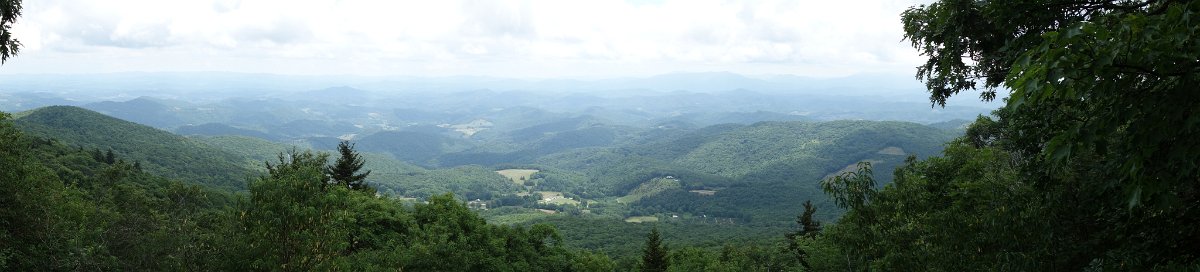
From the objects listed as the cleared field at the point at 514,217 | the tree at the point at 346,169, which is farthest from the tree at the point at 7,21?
the cleared field at the point at 514,217

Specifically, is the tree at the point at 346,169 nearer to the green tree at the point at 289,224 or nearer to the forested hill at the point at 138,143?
the green tree at the point at 289,224

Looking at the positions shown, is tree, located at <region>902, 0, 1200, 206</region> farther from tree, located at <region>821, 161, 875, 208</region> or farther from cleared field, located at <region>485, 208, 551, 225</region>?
cleared field, located at <region>485, 208, 551, 225</region>

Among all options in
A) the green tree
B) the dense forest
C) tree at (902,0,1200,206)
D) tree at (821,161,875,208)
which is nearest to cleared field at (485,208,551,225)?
the dense forest

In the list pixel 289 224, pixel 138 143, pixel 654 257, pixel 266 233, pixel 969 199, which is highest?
pixel 969 199

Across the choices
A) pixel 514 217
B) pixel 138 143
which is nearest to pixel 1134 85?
pixel 514 217

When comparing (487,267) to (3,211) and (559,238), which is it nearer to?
(559,238)

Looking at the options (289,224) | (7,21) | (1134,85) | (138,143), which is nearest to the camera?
(1134,85)

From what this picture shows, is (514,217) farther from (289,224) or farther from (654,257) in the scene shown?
(289,224)

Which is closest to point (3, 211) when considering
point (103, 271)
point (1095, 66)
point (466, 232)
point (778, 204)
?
point (103, 271)

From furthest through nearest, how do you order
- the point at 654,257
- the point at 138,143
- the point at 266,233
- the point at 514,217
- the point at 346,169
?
1. the point at 514,217
2. the point at 138,143
3. the point at 654,257
4. the point at 346,169
5. the point at 266,233
